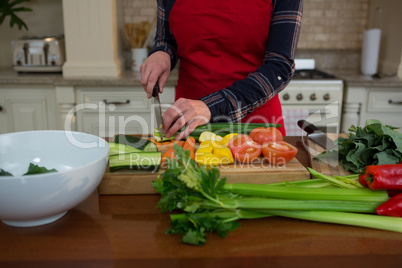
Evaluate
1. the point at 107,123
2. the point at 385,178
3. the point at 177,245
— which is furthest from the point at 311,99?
the point at 177,245

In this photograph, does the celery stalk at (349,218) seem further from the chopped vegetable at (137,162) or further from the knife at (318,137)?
the knife at (318,137)

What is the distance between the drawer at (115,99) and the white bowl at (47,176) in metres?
1.71

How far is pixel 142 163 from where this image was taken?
105 cm

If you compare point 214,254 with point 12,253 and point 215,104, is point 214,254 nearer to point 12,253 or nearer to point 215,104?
point 12,253

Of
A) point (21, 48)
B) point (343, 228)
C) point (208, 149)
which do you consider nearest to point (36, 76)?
point (21, 48)

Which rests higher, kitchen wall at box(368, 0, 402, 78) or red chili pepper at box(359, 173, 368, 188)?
kitchen wall at box(368, 0, 402, 78)

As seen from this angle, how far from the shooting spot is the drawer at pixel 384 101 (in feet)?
9.29

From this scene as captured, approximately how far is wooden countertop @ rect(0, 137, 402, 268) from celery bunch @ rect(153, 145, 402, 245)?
0.02 meters

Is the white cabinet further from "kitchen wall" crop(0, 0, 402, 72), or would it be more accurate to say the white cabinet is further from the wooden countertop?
the wooden countertop

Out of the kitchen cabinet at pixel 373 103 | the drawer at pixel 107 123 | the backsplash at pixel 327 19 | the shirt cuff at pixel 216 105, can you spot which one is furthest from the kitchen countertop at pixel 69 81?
the shirt cuff at pixel 216 105

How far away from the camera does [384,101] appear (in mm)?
2844

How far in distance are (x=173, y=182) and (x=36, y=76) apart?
233 cm

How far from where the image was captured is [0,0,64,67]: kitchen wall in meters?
3.26

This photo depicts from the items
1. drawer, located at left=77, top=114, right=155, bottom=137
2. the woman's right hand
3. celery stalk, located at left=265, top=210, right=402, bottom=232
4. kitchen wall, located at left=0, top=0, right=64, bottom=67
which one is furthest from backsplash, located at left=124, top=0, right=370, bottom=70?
celery stalk, located at left=265, top=210, right=402, bottom=232
